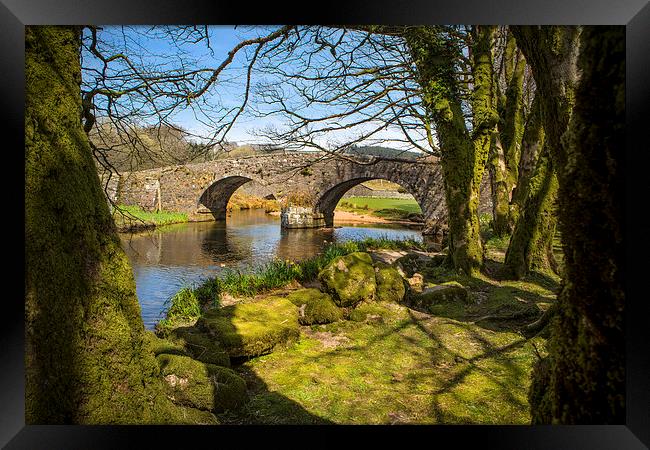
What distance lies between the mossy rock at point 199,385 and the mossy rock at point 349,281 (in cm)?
211

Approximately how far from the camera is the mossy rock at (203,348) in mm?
3039

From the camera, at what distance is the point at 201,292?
21.4 ft

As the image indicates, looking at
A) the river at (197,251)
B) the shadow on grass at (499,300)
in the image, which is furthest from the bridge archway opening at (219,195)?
the shadow on grass at (499,300)

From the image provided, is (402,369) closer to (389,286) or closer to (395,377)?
(395,377)

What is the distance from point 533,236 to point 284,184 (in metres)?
14.9

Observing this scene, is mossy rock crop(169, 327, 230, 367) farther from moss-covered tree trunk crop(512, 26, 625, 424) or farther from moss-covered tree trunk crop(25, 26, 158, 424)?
moss-covered tree trunk crop(512, 26, 625, 424)

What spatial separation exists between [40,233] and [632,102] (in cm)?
295

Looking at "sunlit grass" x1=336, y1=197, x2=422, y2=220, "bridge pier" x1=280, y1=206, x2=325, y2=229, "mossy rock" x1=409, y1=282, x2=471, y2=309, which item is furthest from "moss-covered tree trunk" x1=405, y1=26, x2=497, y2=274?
"sunlit grass" x1=336, y1=197, x2=422, y2=220

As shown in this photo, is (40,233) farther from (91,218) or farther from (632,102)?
(632,102)

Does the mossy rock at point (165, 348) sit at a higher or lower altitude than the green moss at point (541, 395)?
lower

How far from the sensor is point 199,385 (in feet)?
8.19

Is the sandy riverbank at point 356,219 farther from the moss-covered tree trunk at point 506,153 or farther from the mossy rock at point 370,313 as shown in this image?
the mossy rock at point 370,313

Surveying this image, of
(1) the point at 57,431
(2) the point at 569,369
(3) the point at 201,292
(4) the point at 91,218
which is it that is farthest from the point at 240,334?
(3) the point at 201,292

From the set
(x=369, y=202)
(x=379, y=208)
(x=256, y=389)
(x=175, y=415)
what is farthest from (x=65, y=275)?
(x=369, y=202)
